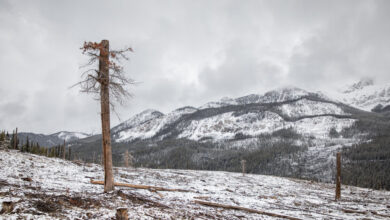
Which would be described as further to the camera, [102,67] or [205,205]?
[205,205]

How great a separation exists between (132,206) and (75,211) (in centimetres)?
278

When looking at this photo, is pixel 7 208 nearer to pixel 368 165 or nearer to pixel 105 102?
pixel 105 102

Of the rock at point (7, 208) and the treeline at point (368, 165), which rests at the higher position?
the rock at point (7, 208)

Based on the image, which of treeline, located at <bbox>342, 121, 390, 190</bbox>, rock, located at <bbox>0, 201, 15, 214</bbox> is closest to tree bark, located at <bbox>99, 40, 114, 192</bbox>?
rock, located at <bbox>0, 201, 15, 214</bbox>

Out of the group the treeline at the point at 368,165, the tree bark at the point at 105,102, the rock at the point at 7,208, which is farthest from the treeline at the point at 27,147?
the treeline at the point at 368,165

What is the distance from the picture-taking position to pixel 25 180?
538 inches

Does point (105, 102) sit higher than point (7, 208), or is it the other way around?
point (105, 102)

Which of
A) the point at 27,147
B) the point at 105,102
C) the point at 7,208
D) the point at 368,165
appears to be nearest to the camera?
the point at 7,208

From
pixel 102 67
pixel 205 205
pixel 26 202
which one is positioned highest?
pixel 102 67

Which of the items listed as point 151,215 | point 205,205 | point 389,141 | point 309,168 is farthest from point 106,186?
point 389,141

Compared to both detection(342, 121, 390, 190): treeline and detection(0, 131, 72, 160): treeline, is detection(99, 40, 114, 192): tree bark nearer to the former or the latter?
detection(0, 131, 72, 160): treeline

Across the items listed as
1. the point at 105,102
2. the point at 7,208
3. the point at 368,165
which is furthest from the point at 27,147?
the point at 368,165

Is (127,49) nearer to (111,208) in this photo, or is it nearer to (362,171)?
(111,208)

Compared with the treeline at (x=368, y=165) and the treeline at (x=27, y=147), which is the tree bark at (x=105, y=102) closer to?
the treeline at (x=27, y=147)
